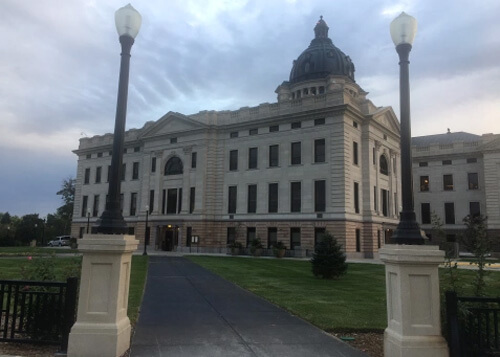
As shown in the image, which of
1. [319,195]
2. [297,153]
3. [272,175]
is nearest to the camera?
[319,195]

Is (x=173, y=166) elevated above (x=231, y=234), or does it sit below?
above

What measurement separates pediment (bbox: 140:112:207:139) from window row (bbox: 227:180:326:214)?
365 inches

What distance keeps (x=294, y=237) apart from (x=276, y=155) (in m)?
9.50

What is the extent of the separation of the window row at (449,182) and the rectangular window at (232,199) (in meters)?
31.0

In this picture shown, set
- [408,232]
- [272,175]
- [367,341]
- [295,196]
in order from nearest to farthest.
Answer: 1. [408,232]
2. [367,341]
3. [295,196]
4. [272,175]

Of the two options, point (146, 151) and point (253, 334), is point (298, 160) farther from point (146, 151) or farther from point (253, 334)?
point (253, 334)

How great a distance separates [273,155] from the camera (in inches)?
1825

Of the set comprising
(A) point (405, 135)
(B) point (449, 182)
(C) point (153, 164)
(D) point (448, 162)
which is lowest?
(A) point (405, 135)

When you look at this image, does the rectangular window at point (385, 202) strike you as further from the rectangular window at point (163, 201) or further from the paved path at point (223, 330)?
the paved path at point (223, 330)

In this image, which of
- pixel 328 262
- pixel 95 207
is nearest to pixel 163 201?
pixel 95 207

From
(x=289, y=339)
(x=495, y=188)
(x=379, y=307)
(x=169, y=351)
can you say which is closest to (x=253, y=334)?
(x=289, y=339)

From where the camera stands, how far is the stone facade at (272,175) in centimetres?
4191

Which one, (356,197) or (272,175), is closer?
(356,197)

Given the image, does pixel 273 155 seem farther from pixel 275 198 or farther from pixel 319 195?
pixel 319 195
